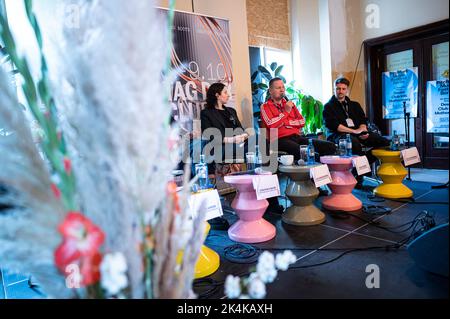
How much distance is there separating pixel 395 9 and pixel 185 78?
7.00ft

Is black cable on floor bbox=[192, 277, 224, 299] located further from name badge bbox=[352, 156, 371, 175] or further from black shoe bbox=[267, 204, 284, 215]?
name badge bbox=[352, 156, 371, 175]

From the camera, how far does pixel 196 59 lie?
316cm

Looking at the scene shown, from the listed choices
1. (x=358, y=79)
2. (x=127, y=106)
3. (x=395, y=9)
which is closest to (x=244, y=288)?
(x=127, y=106)

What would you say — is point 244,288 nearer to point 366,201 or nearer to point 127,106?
point 127,106

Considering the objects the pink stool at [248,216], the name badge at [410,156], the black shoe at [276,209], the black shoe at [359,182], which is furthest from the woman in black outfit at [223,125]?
the name badge at [410,156]

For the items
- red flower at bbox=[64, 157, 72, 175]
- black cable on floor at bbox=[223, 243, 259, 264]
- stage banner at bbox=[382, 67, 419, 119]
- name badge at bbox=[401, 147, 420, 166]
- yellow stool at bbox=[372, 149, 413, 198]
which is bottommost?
black cable on floor at bbox=[223, 243, 259, 264]

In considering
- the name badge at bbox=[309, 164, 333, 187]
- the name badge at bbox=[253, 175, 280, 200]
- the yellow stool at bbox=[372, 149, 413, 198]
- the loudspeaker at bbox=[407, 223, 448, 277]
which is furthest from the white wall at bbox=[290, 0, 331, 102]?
the loudspeaker at bbox=[407, 223, 448, 277]

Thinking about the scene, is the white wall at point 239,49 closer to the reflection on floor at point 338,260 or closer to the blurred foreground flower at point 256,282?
the reflection on floor at point 338,260

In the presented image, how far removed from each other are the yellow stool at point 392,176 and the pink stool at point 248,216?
4.66ft

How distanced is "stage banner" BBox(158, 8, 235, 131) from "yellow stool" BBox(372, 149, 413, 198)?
171cm

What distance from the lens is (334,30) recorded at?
3.53 m

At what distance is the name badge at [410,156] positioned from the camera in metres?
2.65

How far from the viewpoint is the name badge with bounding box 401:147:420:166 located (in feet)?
8.70

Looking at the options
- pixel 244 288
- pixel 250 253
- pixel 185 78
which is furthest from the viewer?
pixel 185 78
